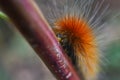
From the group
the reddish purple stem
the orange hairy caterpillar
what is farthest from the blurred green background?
the reddish purple stem

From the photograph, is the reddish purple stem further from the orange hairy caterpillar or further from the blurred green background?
the blurred green background

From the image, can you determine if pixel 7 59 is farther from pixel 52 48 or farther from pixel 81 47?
pixel 52 48

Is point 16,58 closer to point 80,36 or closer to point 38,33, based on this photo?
point 80,36

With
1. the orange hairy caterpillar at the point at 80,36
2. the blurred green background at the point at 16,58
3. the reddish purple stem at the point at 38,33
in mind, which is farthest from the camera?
the blurred green background at the point at 16,58

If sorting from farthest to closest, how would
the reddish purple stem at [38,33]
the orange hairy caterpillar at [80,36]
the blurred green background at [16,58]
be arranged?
the blurred green background at [16,58] → the orange hairy caterpillar at [80,36] → the reddish purple stem at [38,33]

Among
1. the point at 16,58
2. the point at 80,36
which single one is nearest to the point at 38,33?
the point at 80,36

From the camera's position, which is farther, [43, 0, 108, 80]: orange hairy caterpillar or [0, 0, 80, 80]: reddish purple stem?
[43, 0, 108, 80]: orange hairy caterpillar

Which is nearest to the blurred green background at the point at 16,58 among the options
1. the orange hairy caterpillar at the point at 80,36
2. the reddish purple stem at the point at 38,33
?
the orange hairy caterpillar at the point at 80,36

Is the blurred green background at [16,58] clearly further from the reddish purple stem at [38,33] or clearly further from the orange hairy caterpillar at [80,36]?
the reddish purple stem at [38,33]
